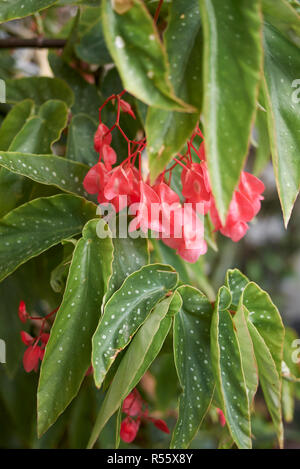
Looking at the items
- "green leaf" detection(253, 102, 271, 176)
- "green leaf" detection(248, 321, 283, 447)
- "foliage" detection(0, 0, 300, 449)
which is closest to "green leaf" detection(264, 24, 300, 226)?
"foliage" detection(0, 0, 300, 449)

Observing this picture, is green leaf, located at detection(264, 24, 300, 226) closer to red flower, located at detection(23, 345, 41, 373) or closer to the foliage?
the foliage

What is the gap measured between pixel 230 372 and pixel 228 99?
23 centimetres

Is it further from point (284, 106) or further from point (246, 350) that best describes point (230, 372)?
point (284, 106)

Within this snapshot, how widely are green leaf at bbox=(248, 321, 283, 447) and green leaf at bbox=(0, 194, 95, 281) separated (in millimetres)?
186

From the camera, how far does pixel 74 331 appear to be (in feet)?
1.30

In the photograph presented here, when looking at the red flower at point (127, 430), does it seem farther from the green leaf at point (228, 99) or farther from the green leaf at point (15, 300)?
the green leaf at point (228, 99)

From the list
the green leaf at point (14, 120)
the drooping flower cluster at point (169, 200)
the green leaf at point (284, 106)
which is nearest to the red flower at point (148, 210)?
the drooping flower cluster at point (169, 200)

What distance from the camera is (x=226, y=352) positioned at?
0.40m

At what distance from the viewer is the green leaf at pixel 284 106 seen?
14.9 inches

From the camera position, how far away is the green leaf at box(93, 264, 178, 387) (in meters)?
0.37

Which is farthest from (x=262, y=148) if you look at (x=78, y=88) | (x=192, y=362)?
(x=192, y=362)
